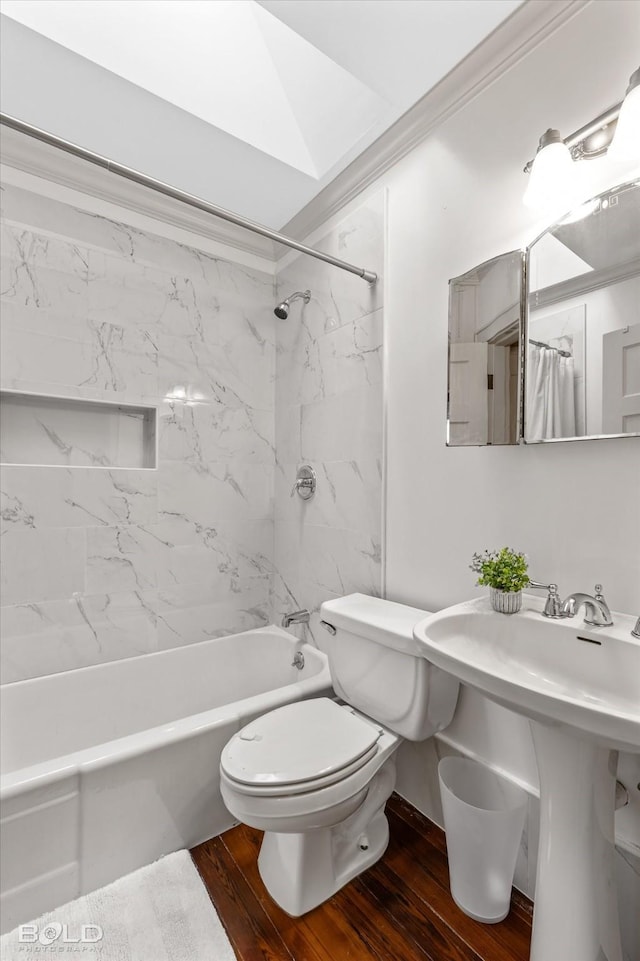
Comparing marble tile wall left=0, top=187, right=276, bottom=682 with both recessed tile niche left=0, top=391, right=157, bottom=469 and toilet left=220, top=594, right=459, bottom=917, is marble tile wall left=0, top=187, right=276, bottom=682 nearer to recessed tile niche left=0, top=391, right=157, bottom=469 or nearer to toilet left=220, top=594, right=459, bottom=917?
recessed tile niche left=0, top=391, right=157, bottom=469

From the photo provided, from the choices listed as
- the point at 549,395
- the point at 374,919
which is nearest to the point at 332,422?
the point at 549,395

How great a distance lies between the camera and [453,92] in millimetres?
1507

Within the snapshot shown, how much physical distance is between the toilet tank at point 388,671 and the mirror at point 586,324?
2.35 ft

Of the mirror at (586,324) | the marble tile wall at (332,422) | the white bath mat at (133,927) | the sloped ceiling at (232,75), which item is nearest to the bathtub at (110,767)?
the white bath mat at (133,927)

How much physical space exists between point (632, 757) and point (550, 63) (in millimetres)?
1824

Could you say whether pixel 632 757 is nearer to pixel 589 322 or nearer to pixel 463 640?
pixel 463 640

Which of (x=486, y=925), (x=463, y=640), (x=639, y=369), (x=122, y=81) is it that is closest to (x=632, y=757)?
(x=463, y=640)

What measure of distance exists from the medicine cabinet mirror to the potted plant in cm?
34

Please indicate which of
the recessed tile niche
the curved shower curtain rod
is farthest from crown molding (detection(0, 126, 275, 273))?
the recessed tile niche

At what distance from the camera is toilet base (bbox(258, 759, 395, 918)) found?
1284 millimetres

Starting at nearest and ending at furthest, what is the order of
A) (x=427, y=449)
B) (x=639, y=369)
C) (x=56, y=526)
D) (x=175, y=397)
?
(x=639, y=369), (x=427, y=449), (x=56, y=526), (x=175, y=397)

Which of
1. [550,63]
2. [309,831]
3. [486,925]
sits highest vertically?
[550,63]

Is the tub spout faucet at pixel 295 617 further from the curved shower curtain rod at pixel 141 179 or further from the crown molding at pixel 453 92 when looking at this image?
the crown molding at pixel 453 92

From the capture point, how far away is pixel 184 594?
226 cm
